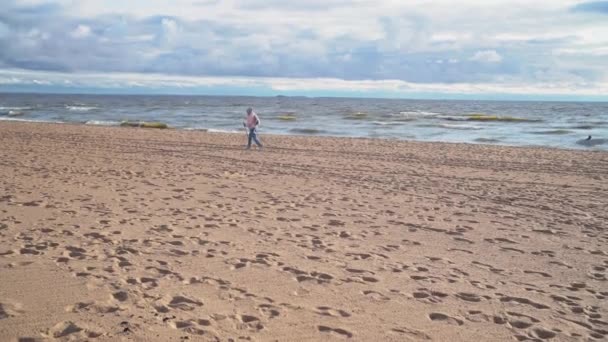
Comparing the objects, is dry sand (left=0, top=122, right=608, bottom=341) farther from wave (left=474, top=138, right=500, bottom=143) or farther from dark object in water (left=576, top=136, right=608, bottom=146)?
dark object in water (left=576, top=136, right=608, bottom=146)

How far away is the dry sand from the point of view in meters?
4.29

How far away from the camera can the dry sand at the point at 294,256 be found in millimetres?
4293

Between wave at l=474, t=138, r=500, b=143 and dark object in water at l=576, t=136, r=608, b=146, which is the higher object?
dark object in water at l=576, t=136, r=608, b=146

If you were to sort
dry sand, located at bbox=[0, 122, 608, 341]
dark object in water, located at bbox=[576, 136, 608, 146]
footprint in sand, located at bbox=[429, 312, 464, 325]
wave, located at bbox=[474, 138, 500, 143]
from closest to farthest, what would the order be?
dry sand, located at bbox=[0, 122, 608, 341]
footprint in sand, located at bbox=[429, 312, 464, 325]
dark object in water, located at bbox=[576, 136, 608, 146]
wave, located at bbox=[474, 138, 500, 143]

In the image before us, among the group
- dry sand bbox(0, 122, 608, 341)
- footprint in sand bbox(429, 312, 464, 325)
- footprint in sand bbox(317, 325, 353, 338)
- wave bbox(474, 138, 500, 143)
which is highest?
wave bbox(474, 138, 500, 143)

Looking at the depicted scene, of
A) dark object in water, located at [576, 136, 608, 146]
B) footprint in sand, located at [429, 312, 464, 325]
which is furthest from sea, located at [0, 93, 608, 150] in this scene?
footprint in sand, located at [429, 312, 464, 325]

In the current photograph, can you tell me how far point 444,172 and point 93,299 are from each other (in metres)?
11.3

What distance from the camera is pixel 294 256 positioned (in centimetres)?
611

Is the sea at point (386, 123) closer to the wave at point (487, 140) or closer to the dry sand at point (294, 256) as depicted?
the wave at point (487, 140)

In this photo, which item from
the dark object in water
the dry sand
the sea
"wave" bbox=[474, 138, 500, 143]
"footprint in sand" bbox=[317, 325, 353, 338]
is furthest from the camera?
the sea

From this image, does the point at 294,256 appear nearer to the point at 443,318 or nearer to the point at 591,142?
the point at 443,318

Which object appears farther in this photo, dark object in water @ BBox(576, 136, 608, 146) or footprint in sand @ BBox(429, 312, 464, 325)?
dark object in water @ BBox(576, 136, 608, 146)

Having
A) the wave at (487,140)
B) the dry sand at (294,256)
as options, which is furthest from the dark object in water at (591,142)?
the dry sand at (294,256)

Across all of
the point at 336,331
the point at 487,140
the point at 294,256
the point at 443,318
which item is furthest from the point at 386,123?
the point at 336,331
